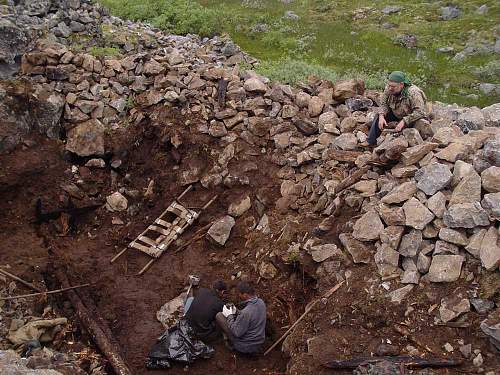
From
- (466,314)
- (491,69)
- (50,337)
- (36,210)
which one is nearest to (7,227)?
(36,210)

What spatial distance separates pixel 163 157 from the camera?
12102 millimetres

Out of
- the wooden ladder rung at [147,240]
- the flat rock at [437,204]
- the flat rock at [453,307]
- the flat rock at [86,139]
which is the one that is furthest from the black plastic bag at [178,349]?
the flat rock at [86,139]

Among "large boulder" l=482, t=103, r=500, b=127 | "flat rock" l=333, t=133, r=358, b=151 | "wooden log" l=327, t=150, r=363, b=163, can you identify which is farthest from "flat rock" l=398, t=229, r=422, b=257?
"large boulder" l=482, t=103, r=500, b=127

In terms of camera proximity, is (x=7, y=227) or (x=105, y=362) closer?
(x=105, y=362)

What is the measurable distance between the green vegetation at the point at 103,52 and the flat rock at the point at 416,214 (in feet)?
30.6

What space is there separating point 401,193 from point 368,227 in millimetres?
808

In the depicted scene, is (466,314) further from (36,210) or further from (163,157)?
(36,210)

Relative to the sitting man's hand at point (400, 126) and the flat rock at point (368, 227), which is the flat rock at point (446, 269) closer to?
the flat rock at point (368, 227)

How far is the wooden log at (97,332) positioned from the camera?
7805 millimetres

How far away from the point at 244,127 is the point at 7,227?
5.88m

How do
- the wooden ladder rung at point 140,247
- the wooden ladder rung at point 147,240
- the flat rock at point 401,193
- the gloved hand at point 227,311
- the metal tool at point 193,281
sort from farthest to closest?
the wooden ladder rung at point 147,240 → the wooden ladder rung at point 140,247 → the metal tool at point 193,281 → the gloved hand at point 227,311 → the flat rock at point 401,193

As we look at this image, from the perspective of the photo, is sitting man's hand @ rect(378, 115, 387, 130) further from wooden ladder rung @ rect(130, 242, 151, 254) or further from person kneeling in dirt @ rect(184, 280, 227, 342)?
wooden ladder rung @ rect(130, 242, 151, 254)

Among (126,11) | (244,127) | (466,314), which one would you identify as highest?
(126,11)

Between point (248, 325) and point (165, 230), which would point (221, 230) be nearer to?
point (165, 230)
